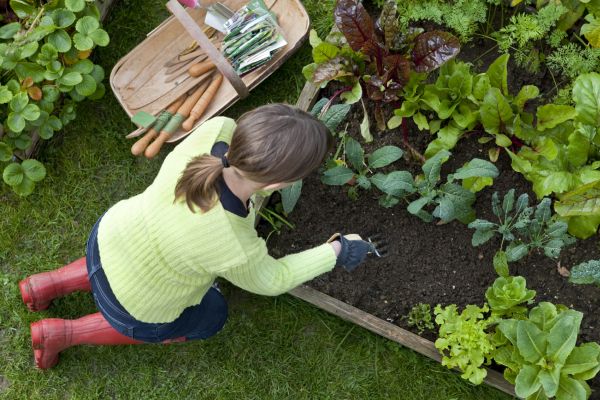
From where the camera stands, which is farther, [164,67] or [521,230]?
A: [164,67]

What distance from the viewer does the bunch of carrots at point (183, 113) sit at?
3338 millimetres

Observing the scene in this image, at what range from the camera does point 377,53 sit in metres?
2.95

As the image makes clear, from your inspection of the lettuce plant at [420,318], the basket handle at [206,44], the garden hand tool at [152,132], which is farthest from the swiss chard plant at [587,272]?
the garden hand tool at [152,132]

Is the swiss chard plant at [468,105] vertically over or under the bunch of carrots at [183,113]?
under

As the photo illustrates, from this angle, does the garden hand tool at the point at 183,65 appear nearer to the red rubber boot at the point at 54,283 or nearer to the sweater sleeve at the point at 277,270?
the red rubber boot at the point at 54,283

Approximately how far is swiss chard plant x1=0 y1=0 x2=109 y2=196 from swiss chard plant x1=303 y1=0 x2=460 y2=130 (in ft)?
3.46

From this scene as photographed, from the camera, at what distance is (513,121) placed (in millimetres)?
2877

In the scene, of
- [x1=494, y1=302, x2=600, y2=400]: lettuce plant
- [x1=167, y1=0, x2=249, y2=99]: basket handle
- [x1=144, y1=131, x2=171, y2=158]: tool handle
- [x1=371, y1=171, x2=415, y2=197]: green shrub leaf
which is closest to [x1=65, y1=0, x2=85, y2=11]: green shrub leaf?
[x1=167, y1=0, x2=249, y2=99]: basket handle

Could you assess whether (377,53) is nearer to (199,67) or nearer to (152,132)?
(199,67)

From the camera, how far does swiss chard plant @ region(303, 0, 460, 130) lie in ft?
9.38

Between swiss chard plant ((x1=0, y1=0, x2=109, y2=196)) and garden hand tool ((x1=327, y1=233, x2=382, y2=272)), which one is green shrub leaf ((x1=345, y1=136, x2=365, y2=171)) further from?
swiss chard plant ((x1=0, y1=0, x2=109, y2=196))

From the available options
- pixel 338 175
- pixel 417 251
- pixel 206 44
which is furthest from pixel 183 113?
pixel 417 251

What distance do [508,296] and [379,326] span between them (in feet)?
1.96

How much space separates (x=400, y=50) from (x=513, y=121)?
540 mm
